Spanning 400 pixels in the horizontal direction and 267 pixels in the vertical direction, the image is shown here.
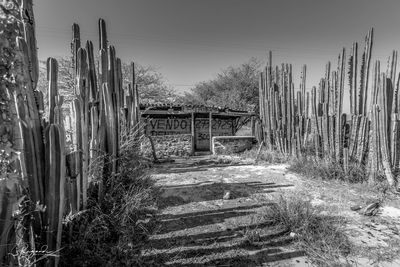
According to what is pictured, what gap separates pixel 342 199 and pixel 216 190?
7.76ft

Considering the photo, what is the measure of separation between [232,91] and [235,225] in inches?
656

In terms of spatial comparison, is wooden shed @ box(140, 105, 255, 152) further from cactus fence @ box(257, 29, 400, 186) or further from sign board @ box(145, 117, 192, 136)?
cactus fence @ box(257, 29, 400, 186)

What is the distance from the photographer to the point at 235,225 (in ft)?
9.45

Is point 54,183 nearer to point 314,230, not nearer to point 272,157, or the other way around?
point 314,230

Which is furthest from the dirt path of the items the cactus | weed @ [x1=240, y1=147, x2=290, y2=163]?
weed @ [x1=240, y1=147, x2=290, y2=163]

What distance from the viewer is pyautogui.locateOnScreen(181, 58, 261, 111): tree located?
18.2 m

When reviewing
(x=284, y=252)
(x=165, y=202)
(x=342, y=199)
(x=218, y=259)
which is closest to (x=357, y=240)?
(x=284, y=252)

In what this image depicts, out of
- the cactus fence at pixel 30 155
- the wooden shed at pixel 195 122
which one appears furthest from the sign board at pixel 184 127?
the cactus fence at pixel 30 155

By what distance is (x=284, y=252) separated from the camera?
2303 millimetres

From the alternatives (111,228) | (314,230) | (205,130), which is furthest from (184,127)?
(314,230)

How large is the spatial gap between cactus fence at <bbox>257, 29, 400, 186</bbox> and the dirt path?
0.96 m

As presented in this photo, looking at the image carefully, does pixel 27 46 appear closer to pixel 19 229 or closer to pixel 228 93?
pixel 19 229

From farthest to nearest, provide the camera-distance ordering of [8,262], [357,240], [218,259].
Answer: [357,240] → [218,259] → [8,262]

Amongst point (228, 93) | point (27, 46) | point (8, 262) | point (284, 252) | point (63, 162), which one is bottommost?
point (284, 252)
